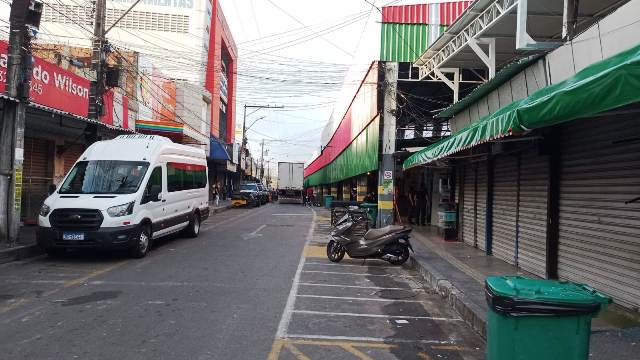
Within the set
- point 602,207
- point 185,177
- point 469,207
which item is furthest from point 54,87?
point 602,207

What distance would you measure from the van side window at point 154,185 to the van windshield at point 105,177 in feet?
0.74

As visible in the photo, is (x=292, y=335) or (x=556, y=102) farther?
(x=292, y=335)

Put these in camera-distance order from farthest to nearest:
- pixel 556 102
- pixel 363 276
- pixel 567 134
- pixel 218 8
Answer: pixel 218 8 < pixel 363 276 < pixel 567 134 < pixel 556 102

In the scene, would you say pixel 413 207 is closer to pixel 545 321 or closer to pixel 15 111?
pixel 15 111

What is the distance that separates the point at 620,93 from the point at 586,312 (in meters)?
1.78

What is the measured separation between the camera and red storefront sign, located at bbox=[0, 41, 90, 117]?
14695 millimetres

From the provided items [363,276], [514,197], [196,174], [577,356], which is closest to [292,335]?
[577,356]

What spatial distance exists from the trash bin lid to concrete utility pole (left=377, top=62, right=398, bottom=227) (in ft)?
56.4

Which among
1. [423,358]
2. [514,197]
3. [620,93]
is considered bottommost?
[423,358]

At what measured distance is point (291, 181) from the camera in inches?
1916

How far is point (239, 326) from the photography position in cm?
616

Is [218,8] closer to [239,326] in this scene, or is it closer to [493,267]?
[493,267]

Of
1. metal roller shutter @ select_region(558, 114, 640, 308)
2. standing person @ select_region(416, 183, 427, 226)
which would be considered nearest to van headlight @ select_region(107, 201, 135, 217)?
metal roller shutter @ select_region(558, 114, 640, 308)

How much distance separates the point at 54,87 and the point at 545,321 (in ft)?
53.1
